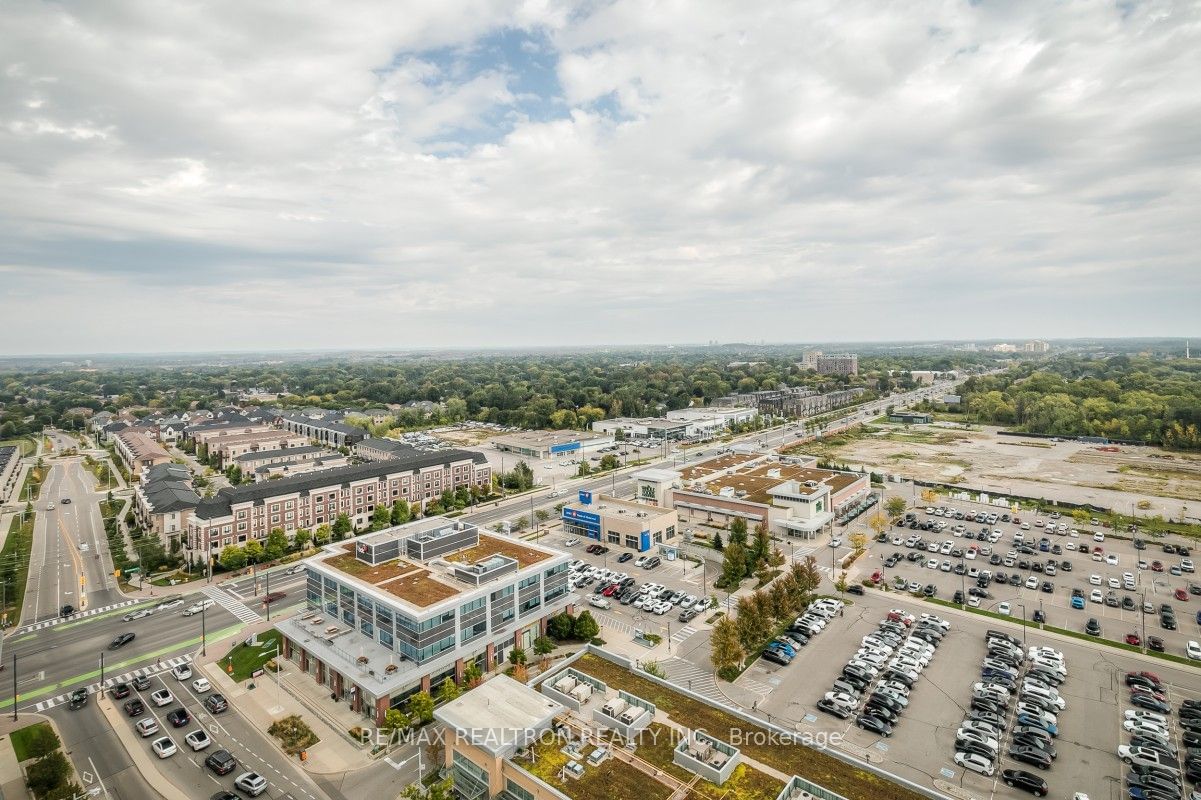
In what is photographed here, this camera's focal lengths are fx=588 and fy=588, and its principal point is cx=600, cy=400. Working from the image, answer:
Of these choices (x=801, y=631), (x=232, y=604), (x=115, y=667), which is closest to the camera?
(x=115, y=667)

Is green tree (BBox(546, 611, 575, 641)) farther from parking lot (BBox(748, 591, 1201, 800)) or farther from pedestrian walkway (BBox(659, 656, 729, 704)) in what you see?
parking lot (BBox(748, 591, 1201, 800))

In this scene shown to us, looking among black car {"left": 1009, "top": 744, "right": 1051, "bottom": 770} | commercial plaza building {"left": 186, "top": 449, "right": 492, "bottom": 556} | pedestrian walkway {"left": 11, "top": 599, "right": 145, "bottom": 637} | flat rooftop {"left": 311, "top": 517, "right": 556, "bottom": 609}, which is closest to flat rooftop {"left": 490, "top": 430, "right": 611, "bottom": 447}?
commercial plaza building {"left": 186, "top": 449, "right": 492, "bottom": 556}

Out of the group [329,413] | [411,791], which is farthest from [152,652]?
[329,413]

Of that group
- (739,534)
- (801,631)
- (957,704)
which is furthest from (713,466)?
(957,704)

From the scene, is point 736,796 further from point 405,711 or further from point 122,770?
point 122,770

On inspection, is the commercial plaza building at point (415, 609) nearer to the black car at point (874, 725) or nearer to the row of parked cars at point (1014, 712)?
the black car at point (874, 725)

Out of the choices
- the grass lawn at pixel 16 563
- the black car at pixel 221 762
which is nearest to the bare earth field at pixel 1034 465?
the black car at pixel 221 762

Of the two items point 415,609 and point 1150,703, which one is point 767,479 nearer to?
point 1150,703
